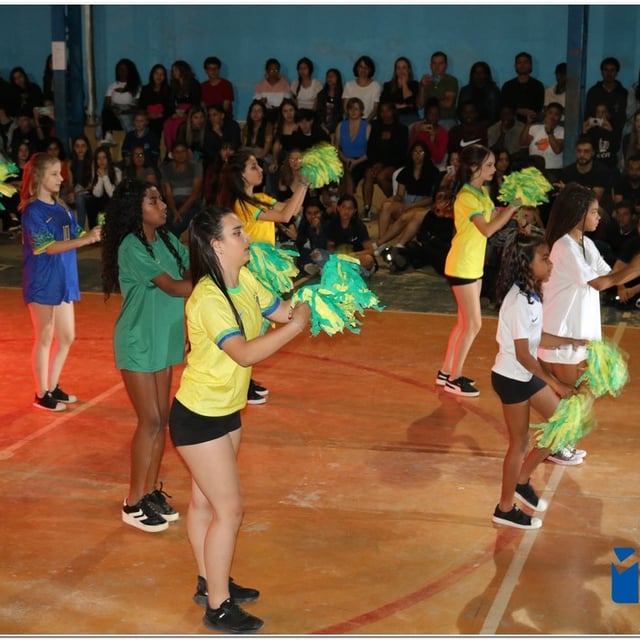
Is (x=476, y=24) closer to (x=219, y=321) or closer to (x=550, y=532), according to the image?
(x=550, y=532)

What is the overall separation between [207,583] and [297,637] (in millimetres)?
482

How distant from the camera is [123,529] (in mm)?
6340

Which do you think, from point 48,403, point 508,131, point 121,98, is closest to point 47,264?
point 48,403

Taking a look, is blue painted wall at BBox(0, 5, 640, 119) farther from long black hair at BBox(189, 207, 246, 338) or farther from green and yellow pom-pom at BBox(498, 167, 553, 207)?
long black hair at BBox(189, 207, 246, 338)

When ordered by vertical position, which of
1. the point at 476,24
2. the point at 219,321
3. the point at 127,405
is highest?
the point at 476,24

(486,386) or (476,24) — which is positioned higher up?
(476,24)

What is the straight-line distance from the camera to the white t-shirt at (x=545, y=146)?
47.9 ft

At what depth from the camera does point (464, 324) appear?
8719 millimetres

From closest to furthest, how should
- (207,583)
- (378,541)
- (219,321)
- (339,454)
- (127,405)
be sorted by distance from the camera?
(219,321)
(207,583)
(378,541)
(339,454)
(127,405)

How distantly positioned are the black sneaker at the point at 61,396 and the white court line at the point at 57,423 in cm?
11

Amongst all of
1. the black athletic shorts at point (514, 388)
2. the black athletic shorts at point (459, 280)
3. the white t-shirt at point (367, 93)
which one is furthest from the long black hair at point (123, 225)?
the white t-shirt at point (367, 93)

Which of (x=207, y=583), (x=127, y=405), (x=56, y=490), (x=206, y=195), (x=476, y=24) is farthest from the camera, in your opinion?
(x=476, y=24)

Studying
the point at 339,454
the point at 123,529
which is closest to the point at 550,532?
the point at 339,454

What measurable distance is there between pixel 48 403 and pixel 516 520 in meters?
3.78
